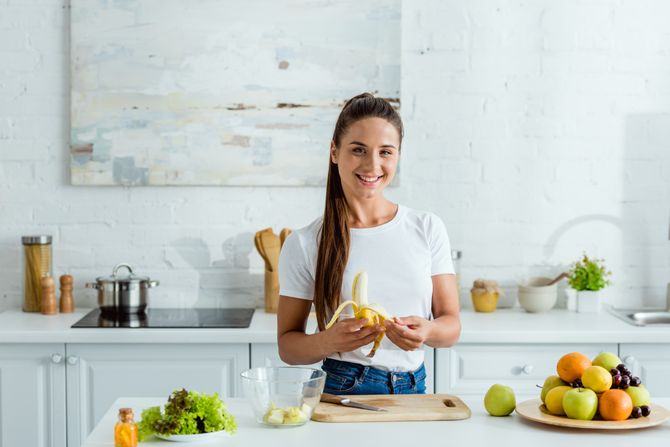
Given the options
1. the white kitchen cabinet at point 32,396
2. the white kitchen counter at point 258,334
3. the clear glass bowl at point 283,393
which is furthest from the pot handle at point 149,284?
the clear glass bowl at point 283,393

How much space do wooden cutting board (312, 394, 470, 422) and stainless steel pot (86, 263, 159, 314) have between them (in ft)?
5.03

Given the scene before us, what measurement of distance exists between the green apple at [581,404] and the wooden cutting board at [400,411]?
0.22m

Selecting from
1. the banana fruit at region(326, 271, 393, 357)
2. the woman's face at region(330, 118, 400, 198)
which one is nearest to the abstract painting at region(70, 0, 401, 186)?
the woman's face at region(330, 118, 400, 198)

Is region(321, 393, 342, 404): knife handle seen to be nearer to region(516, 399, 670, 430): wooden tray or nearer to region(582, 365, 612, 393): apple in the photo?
region(516, 399, 670, 430): wooden tray

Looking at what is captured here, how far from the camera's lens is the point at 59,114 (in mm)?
3500

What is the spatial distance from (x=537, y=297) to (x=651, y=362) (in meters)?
0.51

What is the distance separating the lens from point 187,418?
5.60 ft

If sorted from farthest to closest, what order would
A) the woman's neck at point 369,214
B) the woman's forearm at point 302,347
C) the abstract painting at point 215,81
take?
the abstract painting at point 215,81 < the woman's neck at point 369,214 < the woman's forearm at point 302,347

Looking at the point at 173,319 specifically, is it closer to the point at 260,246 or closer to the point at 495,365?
the point at 260,246

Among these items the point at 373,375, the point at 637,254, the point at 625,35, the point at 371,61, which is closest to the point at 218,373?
the point at 373,375

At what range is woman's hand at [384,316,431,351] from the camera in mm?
1891

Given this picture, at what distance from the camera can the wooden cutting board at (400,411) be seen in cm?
184

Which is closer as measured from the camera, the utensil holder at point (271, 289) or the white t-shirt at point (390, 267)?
the white t-shirt at point (390, 267)

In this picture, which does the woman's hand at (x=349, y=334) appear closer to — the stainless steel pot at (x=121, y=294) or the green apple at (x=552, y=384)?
the green apple at (x=552, y=384)
